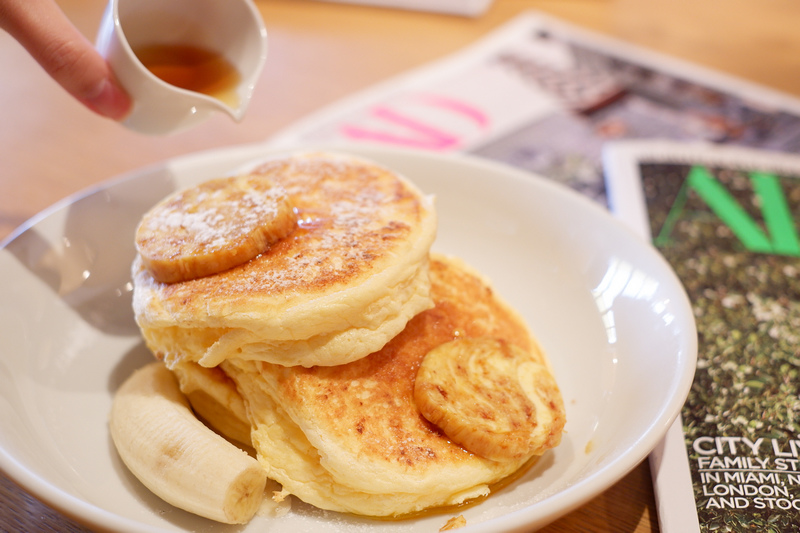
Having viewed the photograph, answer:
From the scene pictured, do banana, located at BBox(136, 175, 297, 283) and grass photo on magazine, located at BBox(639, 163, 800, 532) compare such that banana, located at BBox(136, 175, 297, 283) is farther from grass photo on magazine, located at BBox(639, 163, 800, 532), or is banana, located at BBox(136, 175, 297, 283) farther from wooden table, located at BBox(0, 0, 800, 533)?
grass photo on magazine, located at BBox(639, 163, 800, 532)

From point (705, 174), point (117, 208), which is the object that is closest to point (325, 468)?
point (117, 208)

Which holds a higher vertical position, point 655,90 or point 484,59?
point 484,59

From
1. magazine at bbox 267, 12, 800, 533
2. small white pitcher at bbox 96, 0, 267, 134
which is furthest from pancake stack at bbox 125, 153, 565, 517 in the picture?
magazine at bbox 267, 12, 800, 533

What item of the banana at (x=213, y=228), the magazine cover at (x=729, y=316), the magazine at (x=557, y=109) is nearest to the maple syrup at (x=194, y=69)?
the banana at (x=213, y=228)

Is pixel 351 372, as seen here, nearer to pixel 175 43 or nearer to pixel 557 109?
pixel 175 43

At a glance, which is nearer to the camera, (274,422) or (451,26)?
(274,422)

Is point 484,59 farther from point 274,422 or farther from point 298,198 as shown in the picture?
point 274,422

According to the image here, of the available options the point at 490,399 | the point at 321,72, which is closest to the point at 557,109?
the point at 321,72

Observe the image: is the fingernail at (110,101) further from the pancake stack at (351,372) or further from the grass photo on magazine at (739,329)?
the grass photo on magazine at (739,329)
